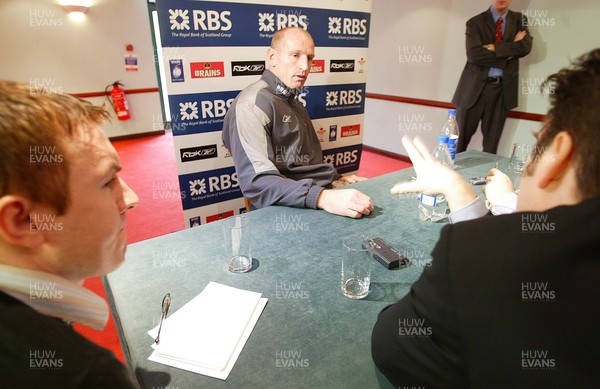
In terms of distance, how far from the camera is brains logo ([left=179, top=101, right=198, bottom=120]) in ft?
7.94

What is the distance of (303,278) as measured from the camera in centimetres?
108

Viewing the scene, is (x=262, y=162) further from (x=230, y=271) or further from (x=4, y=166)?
(x=4, y=166)

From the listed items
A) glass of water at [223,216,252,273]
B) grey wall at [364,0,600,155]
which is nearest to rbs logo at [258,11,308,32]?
glass of water at [223,216,252,273]

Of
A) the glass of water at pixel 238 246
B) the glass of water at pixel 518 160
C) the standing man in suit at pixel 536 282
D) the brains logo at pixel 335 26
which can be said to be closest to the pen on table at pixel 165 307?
the glass of water at pixel 238 246

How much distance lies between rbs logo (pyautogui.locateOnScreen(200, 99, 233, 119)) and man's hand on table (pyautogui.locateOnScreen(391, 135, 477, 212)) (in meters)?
1.72

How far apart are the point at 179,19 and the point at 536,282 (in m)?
2.48

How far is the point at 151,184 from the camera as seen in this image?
185 inches

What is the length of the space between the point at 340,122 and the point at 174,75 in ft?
5.35

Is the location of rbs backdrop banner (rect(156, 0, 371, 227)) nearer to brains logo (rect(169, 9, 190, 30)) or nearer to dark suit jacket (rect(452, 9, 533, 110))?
brains logo (rect(169, 9, 190, 30))

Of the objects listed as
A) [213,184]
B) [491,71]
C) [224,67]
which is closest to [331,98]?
[224,67]

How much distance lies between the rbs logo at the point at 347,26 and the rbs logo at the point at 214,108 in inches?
47.7

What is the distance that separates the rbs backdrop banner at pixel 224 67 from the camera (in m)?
2.32

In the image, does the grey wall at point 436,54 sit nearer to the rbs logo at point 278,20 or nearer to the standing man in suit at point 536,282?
the rbs logo at point 278,20

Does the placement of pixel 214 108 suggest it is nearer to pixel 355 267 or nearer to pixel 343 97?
pixel 343 97
